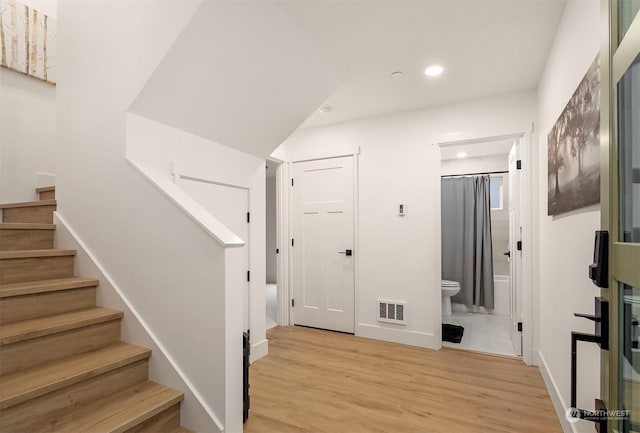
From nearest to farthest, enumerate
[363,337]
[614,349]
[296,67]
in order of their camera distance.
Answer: [614,349], [296,67], [363,337]

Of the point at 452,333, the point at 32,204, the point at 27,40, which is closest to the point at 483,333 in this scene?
the point at 452,333

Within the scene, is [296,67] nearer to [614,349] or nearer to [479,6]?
[479,6]

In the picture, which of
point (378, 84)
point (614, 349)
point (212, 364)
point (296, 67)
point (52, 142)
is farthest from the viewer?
point (52, 142)

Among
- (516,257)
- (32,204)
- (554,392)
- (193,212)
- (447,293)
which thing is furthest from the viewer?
(447,293)

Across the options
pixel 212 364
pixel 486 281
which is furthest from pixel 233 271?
pixel 486 281

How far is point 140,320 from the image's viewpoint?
185 cm

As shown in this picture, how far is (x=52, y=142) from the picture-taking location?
317cm

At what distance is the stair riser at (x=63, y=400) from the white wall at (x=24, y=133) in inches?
94.7

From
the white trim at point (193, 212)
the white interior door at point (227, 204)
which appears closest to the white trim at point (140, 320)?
the white interior door at point (227, 204)

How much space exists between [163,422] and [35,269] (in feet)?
4.17

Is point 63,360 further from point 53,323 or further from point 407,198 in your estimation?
point 407,198

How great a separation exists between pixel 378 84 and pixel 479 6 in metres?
1.06

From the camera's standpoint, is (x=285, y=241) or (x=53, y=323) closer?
(x=53, y=323)

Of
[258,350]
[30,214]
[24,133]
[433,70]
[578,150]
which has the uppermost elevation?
[433,70]
